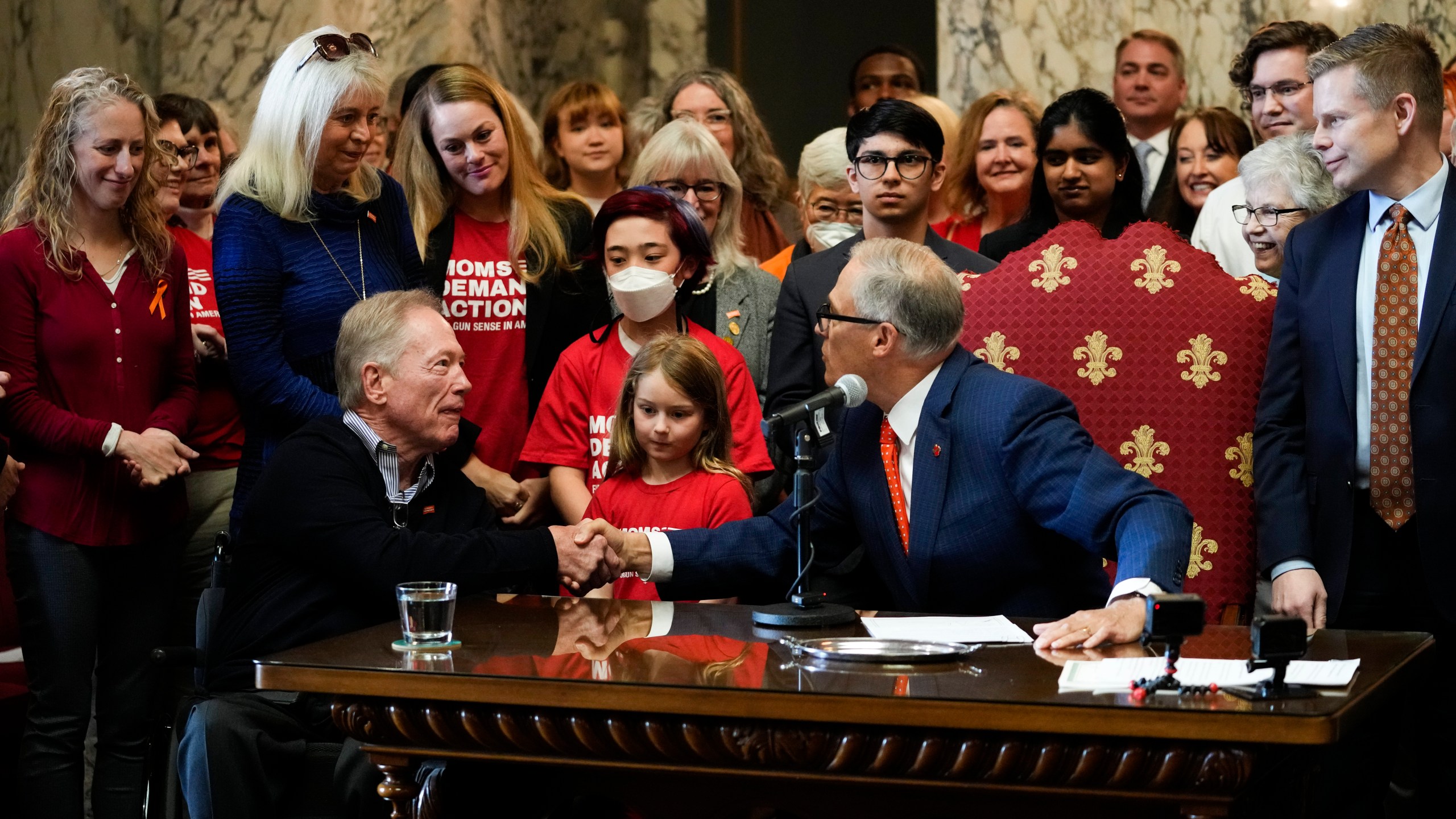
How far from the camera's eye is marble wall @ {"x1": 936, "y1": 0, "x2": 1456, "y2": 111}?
6184mm

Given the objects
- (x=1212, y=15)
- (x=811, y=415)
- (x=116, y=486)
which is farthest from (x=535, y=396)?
(x=1212, y=15)

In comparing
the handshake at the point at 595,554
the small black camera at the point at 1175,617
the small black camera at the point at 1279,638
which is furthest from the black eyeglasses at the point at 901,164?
the small black camera at the point at 1279,638

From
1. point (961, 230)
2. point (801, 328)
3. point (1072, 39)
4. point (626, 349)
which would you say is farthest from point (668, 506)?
point (1072, 39)

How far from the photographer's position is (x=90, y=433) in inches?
146

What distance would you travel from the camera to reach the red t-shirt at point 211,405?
13.8 ft

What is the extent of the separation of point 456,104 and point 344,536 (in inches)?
62.9

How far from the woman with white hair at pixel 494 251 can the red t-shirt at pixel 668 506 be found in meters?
0.39

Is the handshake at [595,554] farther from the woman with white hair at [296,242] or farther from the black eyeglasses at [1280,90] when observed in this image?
the black eyeglasses at [1280,90]

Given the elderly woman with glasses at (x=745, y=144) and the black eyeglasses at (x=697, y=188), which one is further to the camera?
the elderly woman with glasses at (x=745, y=144)

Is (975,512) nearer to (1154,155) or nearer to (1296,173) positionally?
(1296,173)

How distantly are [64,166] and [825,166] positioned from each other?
2.12 meters

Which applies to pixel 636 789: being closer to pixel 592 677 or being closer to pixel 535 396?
pixel 592 677

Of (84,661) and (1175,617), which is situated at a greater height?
(1175,617)

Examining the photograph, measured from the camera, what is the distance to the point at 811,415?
9.00 feet
